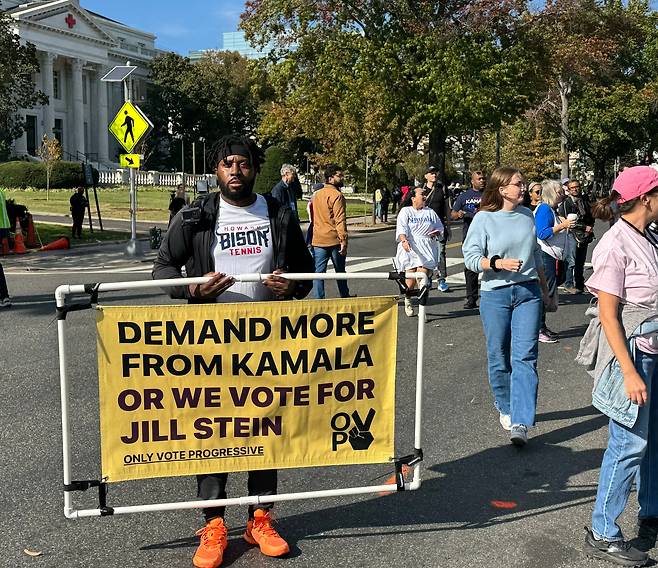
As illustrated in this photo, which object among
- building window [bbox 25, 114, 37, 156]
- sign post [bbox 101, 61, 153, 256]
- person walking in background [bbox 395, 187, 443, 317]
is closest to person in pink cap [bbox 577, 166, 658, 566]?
Answer: person walking in background [bbox 395, 187, 443, 317]

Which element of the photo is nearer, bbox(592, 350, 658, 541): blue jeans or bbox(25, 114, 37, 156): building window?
bbox(592, 350, 658, 541): blue jeans

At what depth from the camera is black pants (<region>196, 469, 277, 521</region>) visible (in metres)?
3.81

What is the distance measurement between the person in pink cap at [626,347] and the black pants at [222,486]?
1.54 metres

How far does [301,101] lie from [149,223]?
930 cm

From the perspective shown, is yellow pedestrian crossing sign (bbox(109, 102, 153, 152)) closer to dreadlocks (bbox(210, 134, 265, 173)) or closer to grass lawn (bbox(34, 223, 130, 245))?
grass lawn (bbox(34, 223, 130, 245))

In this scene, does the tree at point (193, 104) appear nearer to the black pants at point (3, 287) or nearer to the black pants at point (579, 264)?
the black pants at point (579, 264)

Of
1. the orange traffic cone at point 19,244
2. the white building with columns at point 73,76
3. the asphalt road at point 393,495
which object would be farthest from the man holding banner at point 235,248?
the white building with columns at point 73,76

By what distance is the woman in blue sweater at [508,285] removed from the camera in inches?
213

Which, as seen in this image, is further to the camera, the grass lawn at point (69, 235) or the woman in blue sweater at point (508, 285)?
the grass lawn at point (69, 235)

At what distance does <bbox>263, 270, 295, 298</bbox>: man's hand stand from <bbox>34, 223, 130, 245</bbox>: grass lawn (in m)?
18.7

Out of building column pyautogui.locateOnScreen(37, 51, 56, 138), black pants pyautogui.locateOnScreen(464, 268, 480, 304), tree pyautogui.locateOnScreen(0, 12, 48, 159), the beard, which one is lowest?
black pants pyautogui.locateOnScreen(464, 268, 480, 304)

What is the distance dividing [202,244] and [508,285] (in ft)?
8.15

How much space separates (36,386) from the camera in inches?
274

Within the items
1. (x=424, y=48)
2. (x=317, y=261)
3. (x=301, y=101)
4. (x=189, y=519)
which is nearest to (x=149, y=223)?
(x=301, y=101)
